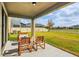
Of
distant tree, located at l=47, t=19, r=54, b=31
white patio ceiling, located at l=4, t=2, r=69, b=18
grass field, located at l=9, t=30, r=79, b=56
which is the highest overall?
white patio ceiling, located at l=4, t=2, r=69, b=18

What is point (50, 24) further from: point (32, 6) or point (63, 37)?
point (32, 6)

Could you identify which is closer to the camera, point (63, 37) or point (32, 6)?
point (32, 6)

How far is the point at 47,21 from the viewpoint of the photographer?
372 inches

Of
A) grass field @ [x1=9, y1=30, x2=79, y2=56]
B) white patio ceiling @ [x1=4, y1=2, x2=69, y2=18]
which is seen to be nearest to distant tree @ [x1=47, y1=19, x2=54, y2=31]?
grass field @ [x1=9, y1=30, x2=79, y2=56]

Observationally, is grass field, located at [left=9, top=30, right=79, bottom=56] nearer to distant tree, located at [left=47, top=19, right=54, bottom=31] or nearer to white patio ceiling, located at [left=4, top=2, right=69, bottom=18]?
distant tree, located at [left=47, top=19, right=54, bottom=31]

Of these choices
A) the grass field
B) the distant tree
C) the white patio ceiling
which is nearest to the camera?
the white patio ceiling

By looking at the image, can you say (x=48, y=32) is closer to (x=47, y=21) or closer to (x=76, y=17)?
(x=47, y=21)

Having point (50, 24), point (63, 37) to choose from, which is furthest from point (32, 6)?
point (63, 37)

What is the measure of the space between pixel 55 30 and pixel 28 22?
2.32 m

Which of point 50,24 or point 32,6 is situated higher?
point 32,6

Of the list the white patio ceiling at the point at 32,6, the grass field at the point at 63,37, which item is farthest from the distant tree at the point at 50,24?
the white patio ceiling at the point at 32,6

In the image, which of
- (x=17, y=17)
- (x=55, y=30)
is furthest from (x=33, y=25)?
(x=55, y=30)

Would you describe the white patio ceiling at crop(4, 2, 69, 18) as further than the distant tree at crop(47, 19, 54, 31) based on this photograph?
No

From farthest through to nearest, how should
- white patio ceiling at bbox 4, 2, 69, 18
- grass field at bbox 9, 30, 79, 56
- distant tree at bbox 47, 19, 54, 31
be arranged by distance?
distant tree at bbox 47, 19, 54, 31, grass field at bbox 9, 30, 79, 56, white patio ceiling at bbox 4, 2, 69, 18
